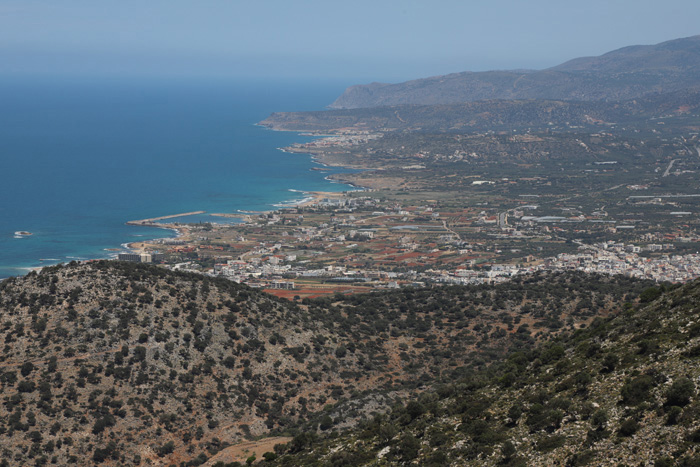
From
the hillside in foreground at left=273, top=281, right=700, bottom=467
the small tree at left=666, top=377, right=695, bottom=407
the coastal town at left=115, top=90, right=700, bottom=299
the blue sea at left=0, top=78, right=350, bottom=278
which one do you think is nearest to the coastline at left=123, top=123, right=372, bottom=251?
the coastal town at left=115, top=90, right=700, bottom=299

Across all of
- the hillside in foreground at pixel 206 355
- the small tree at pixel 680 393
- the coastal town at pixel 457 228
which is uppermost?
the small tree at pixel 680 393

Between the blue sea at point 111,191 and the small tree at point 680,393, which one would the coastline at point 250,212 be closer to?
the blue sea at point 111,191

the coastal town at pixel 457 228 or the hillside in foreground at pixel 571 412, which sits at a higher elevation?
the hillside in foreground at pixel 571 412

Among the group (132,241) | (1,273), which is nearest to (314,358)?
(1,273)

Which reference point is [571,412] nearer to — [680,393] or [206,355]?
[680,393]

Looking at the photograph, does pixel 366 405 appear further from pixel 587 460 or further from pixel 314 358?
pixel 587 460

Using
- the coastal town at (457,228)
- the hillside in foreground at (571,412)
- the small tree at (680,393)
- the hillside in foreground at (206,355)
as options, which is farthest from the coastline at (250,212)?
the small tree at (680,393)

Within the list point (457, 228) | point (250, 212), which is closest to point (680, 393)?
point (457, 228)

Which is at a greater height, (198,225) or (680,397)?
(680,397)
